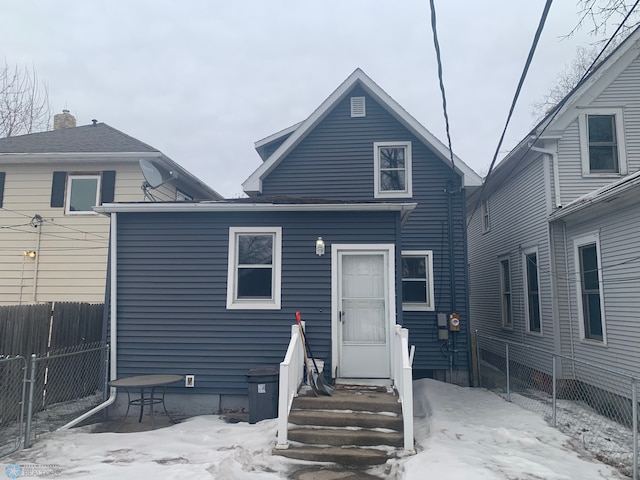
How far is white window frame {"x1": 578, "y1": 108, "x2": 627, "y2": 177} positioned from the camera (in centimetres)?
898

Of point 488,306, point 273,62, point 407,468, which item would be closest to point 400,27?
point 407,468

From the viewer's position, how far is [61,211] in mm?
11070

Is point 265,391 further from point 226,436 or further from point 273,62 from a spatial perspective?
point 273,62

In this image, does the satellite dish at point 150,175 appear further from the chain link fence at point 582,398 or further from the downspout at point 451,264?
the chain link fence at point 582,398

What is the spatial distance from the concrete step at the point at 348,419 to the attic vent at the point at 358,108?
754 centimetres

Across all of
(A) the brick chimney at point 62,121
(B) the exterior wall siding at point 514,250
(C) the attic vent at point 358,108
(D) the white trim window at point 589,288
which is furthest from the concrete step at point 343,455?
(A) the brick chimney at point 62,121

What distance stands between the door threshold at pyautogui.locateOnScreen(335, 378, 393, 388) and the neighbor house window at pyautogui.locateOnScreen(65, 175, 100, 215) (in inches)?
304

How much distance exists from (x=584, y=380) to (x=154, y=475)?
747 centimetres

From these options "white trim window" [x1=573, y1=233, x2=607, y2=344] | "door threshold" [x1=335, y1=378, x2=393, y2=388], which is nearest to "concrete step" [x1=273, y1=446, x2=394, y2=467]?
"door threshold" [x1=335, y1=378, x2=393, y2=388]

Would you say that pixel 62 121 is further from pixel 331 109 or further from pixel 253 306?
pixel 253 306

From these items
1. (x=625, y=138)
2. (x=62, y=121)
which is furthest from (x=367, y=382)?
(x=62, y=121)

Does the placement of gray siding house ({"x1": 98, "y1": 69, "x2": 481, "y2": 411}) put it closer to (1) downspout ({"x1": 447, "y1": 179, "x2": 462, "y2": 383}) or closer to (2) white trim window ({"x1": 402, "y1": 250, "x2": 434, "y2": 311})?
(2) white trim window ({"x1": 402, "y1": 250, "x2": 434, "y2": 311})

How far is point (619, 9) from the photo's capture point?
21.5ft

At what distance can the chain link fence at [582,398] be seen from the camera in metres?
5.32
